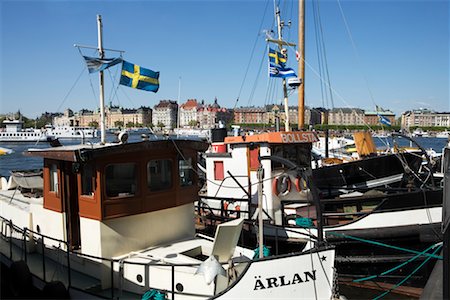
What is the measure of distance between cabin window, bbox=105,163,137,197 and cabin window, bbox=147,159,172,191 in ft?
1.13

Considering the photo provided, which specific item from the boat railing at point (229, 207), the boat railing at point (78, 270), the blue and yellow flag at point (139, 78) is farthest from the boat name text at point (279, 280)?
the blue and yellow flag at point (139, 78)

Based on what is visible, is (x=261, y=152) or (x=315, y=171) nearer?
(x=261, y=152)

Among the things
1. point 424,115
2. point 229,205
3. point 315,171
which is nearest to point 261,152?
point 229,205

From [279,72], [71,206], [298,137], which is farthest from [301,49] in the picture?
[71,206]

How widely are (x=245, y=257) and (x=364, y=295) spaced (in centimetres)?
431

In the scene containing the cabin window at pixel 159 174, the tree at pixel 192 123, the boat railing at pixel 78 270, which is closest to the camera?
the boat railing at pixel 78 270

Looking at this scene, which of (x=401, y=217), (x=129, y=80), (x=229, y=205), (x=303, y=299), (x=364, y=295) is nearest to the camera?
(x=303, y=299)

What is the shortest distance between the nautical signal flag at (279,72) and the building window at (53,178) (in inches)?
325

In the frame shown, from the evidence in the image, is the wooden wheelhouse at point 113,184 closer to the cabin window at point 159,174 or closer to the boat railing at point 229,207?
the cabin window at point 159,174

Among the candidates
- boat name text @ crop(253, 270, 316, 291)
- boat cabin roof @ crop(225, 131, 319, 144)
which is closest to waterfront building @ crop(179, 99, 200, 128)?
boat cabin roof @ crop(225, 131, 319, 144)

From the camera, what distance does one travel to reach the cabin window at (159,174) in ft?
25.6

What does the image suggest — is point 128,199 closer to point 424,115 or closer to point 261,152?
point 261,152

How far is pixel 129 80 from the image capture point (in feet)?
27.9

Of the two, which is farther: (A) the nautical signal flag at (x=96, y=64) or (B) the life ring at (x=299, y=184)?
(B) the life ring at (x=299, y=184)
